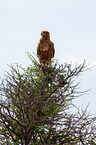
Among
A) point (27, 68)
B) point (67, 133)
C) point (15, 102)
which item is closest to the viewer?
point (15, 102)

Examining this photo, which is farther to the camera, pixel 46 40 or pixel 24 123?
pixel 46 40

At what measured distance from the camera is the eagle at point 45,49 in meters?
10.2

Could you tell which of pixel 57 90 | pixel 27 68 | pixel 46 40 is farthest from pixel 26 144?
pixel 46 40

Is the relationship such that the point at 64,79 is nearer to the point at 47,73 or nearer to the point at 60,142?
the point at 47,73

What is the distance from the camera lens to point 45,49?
10234mm

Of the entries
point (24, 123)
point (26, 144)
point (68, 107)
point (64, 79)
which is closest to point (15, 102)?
point (24, 123)

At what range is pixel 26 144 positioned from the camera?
8.28 m

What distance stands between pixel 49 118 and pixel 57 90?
42.8 inches

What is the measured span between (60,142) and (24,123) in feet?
5.77

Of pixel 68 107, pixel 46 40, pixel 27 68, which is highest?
pixel 46 40

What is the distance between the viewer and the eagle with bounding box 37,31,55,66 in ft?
33.6

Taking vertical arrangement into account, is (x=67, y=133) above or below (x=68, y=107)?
below

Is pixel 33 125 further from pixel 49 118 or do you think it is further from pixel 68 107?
pixel 68 107

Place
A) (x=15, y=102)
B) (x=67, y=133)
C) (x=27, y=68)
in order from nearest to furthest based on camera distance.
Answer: (x=15, y=102) → (x=67, y=133) → (x=27, y=68)
